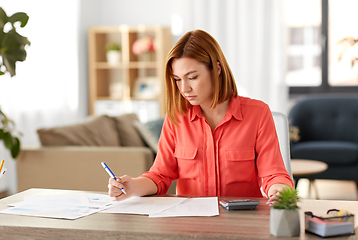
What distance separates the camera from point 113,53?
5453 mm

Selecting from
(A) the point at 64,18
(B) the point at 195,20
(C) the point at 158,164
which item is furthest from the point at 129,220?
(B) the point at 195,20

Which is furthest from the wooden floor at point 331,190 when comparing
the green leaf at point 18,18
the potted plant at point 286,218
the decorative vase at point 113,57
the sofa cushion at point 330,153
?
the green leaf at point 18,18

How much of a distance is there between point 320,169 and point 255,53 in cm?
231

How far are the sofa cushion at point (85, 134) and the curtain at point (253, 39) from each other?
8.03 ft

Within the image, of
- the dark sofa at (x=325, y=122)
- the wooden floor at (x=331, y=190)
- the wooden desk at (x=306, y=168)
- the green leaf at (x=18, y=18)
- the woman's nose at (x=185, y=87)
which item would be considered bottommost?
the wooden floor at (x=331, y=190)

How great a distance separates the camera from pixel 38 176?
2.86 meters

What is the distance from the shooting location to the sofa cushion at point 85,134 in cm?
298

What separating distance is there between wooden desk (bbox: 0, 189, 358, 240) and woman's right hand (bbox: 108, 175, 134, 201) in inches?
5.9

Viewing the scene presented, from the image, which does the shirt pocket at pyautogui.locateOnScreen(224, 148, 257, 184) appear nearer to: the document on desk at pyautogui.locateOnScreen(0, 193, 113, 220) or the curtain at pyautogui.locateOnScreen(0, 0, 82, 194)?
the document on desk at pyautogui.locateOnScreen(0, 193, 113, 220)

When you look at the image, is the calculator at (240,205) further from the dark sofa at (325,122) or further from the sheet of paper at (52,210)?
the dark sofa at (325,122)

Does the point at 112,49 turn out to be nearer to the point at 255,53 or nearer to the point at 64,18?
the point at 64,18

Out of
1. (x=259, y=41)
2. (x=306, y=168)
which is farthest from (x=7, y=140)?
(x=259, y=41)

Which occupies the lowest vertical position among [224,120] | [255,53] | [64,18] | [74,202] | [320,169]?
[320,169]

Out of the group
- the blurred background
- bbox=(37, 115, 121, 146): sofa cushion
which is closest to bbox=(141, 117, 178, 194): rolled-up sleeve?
bbox=(37, 115, 121, 146): sofa cushion
